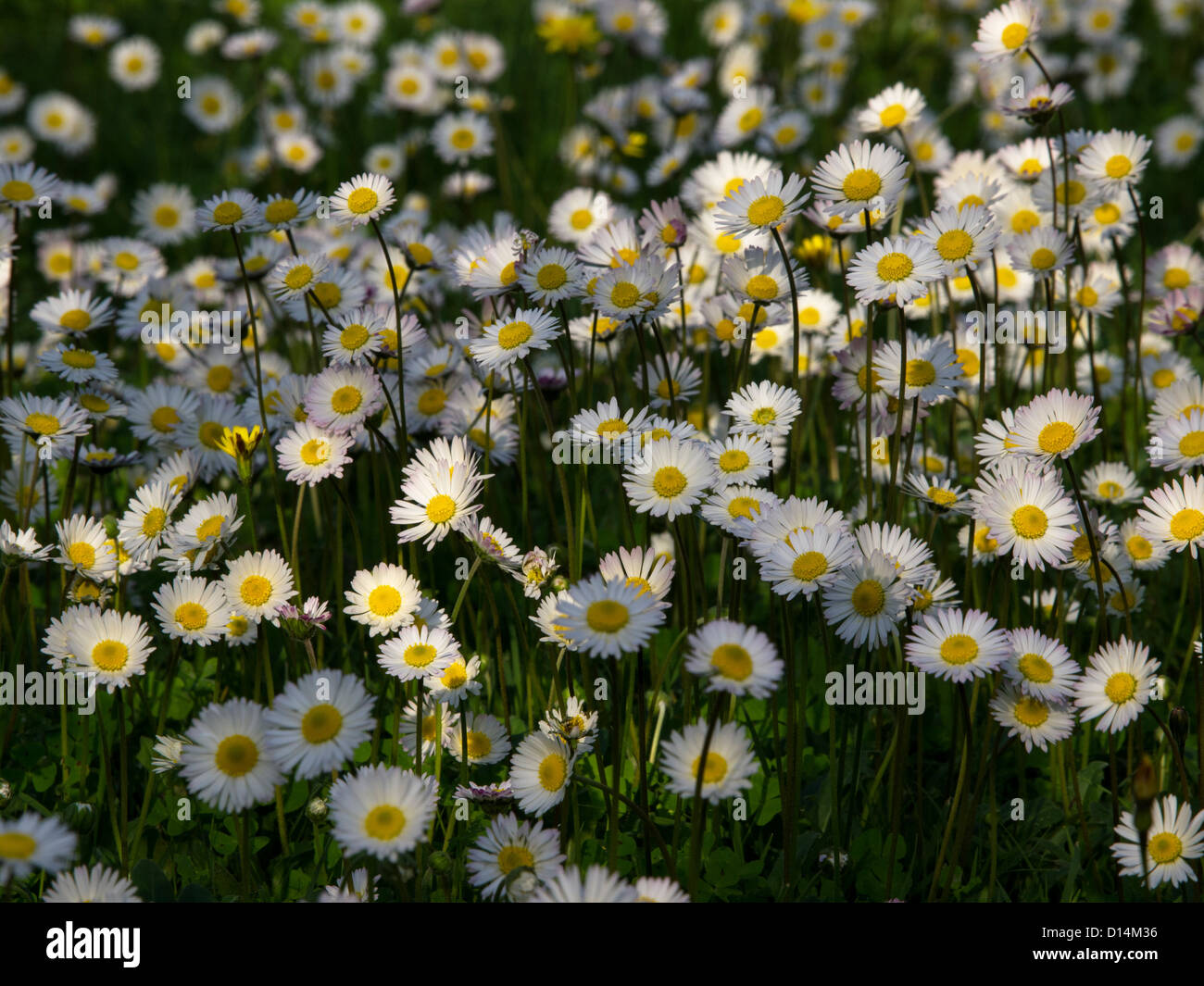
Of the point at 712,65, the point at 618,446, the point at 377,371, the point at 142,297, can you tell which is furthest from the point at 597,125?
the point at 618,446

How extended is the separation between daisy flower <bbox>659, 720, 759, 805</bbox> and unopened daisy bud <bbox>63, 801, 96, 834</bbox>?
1287mm

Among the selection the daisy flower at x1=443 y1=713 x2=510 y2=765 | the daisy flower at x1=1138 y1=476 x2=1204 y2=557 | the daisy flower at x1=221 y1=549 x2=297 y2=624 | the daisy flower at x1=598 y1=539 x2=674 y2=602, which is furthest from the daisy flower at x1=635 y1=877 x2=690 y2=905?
the daisy flower at x1=1138 y1=476 x2=1204 y2=557

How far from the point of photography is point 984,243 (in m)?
2.68

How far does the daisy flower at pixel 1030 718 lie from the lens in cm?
230

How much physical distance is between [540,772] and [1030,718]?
963mm

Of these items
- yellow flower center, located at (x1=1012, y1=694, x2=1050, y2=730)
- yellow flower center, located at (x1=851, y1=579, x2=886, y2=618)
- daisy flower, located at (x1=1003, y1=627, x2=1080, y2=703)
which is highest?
yellow flower center, located at (x1=851, y1=579, x2=886, y2=618)

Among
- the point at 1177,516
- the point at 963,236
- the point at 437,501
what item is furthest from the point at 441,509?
the point at 1177,516

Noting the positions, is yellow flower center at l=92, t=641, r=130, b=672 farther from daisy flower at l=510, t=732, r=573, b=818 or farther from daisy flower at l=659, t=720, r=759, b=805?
daisy flower at l=659, t=720, r=759, b=805

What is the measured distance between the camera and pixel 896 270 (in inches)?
102

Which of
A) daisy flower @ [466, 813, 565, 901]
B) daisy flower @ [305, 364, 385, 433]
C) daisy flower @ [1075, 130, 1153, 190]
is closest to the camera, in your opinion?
daisy flower @ [466, 813, 565, 901]

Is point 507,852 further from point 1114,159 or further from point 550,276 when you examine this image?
point 1114,159

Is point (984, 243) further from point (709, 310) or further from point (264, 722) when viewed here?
point (264, 722)

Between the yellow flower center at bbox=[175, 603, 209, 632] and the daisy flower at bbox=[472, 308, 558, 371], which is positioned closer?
the yellow flower center at bbox=[175, 603, 209, 632]

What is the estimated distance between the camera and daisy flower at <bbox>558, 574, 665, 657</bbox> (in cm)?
206
